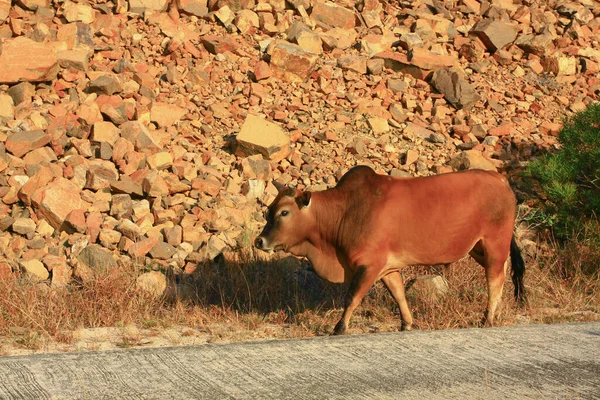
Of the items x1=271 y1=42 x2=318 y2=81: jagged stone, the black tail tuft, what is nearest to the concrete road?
the black tail tuft

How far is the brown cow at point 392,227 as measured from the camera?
714 centimetres

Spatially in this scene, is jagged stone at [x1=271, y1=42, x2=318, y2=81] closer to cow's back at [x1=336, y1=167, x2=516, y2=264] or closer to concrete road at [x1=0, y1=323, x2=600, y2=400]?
cow's back at [x1=336, y1=167, x2=516, y2=264]

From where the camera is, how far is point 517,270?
26.7ft

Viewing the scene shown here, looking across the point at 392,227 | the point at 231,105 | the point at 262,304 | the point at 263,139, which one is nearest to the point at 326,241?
the point at 392,227

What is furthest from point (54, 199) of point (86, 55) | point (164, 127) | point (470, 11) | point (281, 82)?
point (470, 11)

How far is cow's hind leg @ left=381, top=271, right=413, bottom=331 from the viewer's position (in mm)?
7520

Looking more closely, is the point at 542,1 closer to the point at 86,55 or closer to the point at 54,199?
the point at 86,55

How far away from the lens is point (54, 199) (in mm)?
10062

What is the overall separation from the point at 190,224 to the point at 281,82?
3.73 metres

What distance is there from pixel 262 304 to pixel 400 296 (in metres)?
1.59

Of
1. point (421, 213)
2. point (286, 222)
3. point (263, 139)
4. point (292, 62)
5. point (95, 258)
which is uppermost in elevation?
point (421, 213)

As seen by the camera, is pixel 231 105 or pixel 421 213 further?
pixel 231 105

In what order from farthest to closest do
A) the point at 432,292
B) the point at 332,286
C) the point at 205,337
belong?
the point at 332,286, the point at 432,292, the point at 205,337

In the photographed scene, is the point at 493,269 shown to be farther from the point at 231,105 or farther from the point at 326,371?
the point at 231,105
